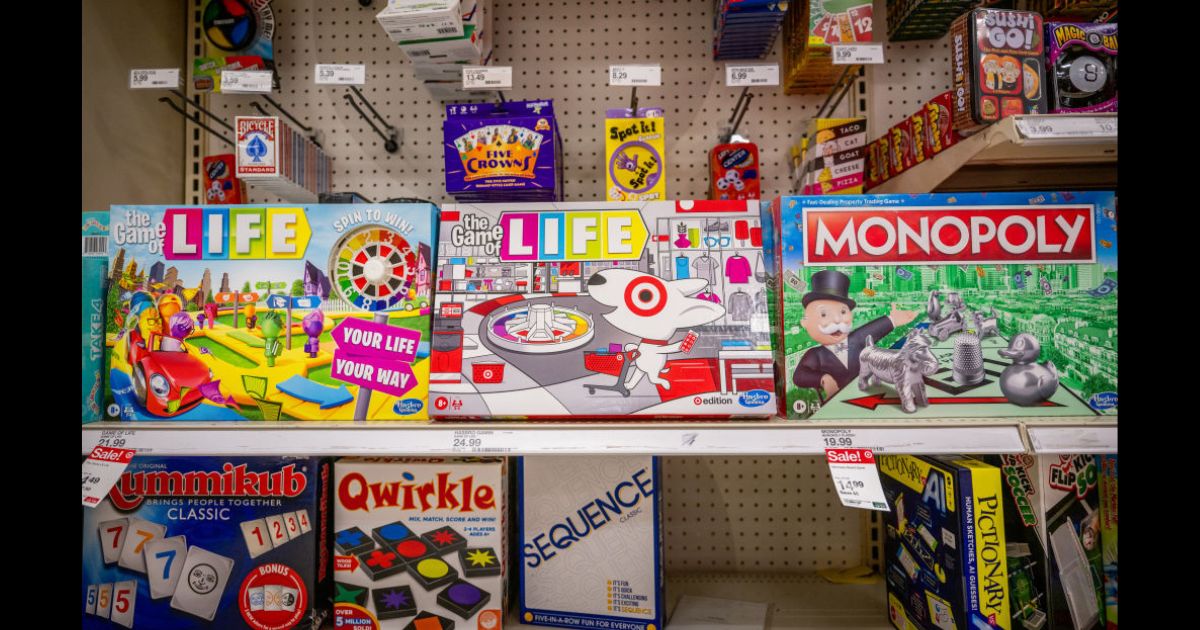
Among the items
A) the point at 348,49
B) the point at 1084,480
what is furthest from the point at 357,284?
the point at 1084,480

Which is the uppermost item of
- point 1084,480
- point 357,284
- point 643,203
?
point 643,203

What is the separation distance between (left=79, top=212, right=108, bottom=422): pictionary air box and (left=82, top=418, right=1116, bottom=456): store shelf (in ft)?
0.45

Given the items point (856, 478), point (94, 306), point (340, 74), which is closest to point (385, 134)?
point (340, 74)

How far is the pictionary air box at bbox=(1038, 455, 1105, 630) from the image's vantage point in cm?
118

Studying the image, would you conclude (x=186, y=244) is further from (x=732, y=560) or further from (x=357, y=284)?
(x=732, y=560)

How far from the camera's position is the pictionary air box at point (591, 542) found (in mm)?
1312

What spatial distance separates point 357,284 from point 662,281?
681 mm

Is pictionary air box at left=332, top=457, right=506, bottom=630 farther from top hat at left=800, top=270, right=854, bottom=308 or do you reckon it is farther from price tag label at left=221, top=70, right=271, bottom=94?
price tag label at left=221, top=70, right=271, bottom=94

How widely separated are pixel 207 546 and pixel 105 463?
282 mm

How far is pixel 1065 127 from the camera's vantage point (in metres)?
1.10

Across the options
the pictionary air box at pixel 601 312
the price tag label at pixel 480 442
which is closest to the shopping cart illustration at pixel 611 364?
the pictionary air box at pixel 601 312

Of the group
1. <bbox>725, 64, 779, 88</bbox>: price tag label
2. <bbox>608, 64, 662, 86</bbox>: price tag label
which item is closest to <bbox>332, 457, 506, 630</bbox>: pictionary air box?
<bbox>608, 64, 662, 86</bbox>: price tag label

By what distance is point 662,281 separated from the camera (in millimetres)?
1277

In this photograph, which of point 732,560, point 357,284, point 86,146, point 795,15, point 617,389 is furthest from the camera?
point 732,560
